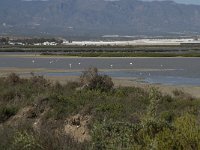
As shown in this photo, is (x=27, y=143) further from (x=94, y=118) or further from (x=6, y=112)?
(x=6, y=112)

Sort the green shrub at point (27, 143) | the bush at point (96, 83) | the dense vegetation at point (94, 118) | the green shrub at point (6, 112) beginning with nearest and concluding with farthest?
the dense vegetation at point (94, 118) < the green shrub at point (27, 143) < the green shrub at point (6, 112) < the bush at point (96, 83)

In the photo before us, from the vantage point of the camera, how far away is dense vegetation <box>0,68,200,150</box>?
9.80m

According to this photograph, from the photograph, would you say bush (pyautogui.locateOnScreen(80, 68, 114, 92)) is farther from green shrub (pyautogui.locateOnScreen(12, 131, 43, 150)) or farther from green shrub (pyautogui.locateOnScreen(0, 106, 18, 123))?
green shrub (pyautogui.locateOnScreen(12, 131, 43, 150))

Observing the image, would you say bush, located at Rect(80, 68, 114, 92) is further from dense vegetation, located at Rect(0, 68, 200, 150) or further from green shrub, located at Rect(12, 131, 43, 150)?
green shrub, located at Rect(12, 131, 43, 150)

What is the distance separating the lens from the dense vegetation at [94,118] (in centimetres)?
980

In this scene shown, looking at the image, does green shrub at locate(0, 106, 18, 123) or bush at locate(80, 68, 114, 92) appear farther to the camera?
bush at locate(80, 68, 114, 92)

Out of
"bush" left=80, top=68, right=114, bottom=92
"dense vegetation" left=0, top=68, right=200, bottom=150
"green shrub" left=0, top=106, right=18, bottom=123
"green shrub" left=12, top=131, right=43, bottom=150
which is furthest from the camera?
"bush" left=80, top=68, right=114, bottom=92

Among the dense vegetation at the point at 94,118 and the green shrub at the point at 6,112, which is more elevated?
the dense vegetation at the point at 94,118

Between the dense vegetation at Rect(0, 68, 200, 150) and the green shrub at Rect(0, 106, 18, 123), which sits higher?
the dense vegetation at Rect(0, 68, 200, 150)

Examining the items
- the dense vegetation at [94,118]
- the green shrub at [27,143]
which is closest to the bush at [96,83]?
the dense vegetation at [94,118]

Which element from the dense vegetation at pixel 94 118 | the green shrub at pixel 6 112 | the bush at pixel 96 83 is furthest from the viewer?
the bush at pixel 96 83

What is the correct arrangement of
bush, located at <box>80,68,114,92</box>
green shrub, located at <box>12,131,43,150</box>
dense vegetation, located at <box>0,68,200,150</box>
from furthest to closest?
bush, located at <box>80,68,114,92</box> < green shrub, located at <box>12,131,43,150</box> < dense vegetation, located at <box>0,68,200,150</box>

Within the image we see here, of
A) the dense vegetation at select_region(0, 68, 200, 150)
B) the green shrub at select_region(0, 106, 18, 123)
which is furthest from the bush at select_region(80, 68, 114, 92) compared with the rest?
the green shrub at select_region(0, 106, 18, 123)

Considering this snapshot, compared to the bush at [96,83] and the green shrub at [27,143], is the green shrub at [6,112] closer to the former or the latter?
the bush at [96,83]
